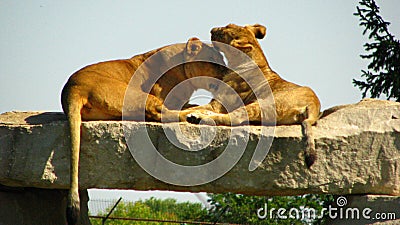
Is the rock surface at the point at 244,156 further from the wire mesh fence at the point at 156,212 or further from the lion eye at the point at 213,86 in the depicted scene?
the wire mesh fence at the point at 156,212

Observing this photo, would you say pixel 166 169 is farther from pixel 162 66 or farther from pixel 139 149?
pixel 162 66

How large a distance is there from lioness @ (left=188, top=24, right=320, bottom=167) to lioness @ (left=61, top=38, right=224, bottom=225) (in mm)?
226

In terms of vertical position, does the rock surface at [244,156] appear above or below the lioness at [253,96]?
below

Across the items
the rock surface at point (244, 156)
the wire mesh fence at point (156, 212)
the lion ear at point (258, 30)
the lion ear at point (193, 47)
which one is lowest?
the wire mesh fence at point (156, 212)

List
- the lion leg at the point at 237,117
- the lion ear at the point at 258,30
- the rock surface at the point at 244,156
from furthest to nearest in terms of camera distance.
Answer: the lion ear at the point at 258,30 < the lion leg at the point at 237,117 < the rock surface at the point at 244,156

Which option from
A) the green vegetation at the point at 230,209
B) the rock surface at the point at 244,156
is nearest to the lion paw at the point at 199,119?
the rock surface at the point at 244,156

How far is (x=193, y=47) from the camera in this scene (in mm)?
8570

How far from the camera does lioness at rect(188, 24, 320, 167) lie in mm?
7664

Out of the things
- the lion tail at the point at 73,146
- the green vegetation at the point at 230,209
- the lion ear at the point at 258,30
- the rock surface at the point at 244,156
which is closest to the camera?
the lion tail at the point at 73,146

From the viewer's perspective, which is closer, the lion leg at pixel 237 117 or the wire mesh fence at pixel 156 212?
the lion leg at pixel 237 117

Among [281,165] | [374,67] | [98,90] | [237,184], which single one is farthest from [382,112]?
[374,67]

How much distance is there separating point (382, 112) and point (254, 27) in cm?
201

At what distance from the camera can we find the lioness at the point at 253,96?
7664 millimetres

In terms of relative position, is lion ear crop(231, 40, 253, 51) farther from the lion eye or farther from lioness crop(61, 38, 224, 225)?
the lion eye
